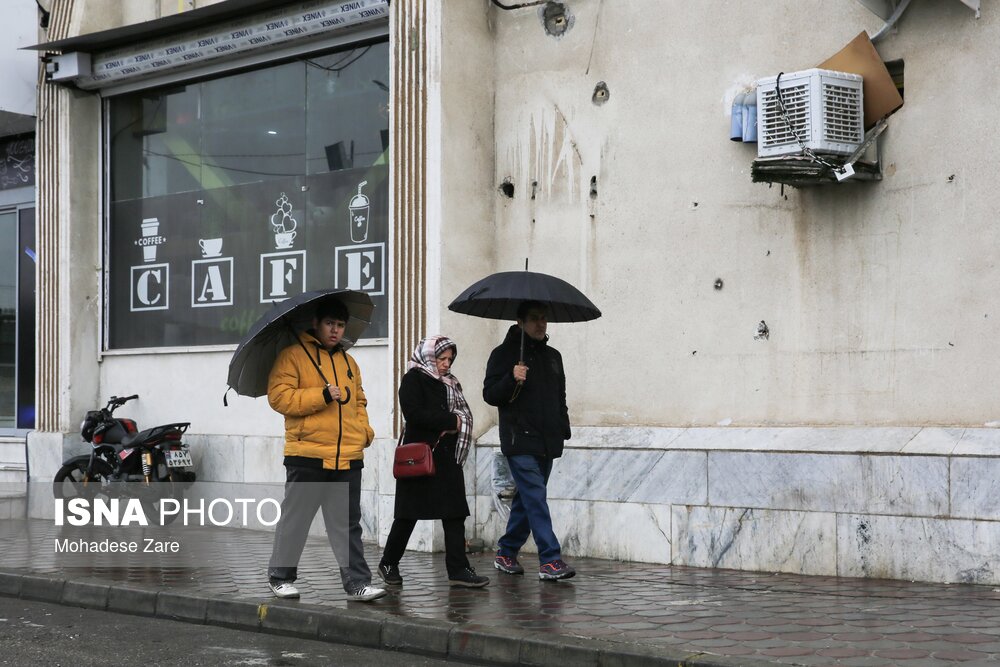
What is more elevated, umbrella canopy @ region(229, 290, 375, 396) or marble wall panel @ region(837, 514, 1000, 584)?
umbrella canopy @ region(229, 290, 375, 396)

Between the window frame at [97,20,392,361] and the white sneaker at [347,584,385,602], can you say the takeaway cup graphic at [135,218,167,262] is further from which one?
the white sneaker at [347,584,385,602]

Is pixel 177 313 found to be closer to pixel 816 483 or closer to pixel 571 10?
pixel 571 10

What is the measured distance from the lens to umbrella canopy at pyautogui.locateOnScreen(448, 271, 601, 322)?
8281mm

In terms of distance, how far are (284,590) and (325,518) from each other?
508mm

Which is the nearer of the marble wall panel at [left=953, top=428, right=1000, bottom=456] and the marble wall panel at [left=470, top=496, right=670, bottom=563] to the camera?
the marble wall panel at [left=953, top=428, right=1000, bottom=456]

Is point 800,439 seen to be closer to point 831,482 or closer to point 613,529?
point 831,482

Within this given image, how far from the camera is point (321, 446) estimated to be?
25.8 feet

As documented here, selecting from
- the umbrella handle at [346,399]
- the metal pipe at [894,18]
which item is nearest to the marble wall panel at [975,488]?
the metal pipe at [894,18]

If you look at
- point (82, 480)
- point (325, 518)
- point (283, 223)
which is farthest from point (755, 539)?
point (82, 480)

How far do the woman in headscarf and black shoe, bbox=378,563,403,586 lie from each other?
17cm

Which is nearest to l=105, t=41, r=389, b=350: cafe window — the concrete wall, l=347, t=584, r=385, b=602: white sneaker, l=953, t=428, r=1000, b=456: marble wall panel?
the concrete wall

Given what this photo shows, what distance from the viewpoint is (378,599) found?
26.1 feet

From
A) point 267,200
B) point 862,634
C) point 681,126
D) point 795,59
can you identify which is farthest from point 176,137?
point 862,634

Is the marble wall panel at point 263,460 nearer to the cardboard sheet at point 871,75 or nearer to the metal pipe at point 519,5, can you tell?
the metal pipe at point 519,5
